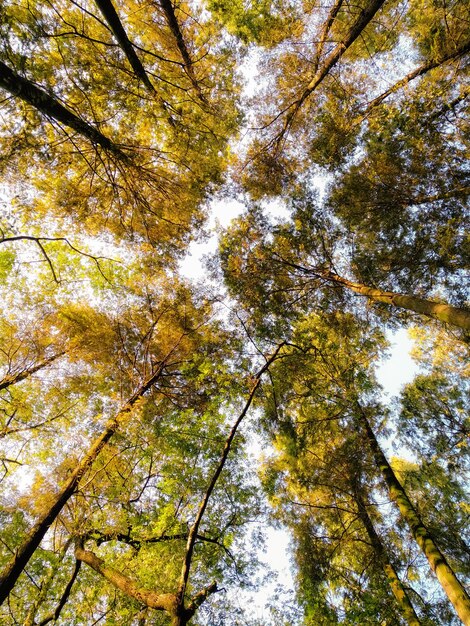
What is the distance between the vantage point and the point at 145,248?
28.1 feet

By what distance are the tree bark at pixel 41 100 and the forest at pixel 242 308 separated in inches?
33.3

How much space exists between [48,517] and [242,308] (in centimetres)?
610

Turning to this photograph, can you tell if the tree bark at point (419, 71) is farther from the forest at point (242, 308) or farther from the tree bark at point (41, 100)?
the tree bark at point (41, 100)

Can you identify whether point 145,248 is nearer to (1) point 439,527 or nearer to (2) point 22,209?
(2) point 22,209

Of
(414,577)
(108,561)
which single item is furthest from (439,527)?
(108,561)

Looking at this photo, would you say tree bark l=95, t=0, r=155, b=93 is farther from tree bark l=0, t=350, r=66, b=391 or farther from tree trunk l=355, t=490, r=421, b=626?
tree trunk l=355, t=490, r=421, b=626

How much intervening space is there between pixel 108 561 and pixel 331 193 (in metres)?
9.53

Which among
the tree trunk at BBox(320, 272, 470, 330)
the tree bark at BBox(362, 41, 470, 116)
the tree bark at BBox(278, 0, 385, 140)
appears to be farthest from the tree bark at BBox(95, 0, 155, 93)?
the tree trunk at BBox(320, 272, 470, 330)

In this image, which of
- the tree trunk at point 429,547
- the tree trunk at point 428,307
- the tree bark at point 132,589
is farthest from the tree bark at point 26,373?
the tree trunk at point 429,547

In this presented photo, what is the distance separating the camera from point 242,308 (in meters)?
8.77

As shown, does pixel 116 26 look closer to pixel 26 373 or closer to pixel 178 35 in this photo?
pixel 178 35

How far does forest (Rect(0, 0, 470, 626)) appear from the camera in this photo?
5309mm

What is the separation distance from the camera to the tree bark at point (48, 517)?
474cm

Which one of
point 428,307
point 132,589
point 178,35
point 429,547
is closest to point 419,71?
point 178,35
